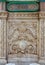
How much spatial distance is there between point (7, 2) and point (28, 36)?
1.32 meters

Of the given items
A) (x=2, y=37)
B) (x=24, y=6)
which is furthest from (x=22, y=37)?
(x=24, y=6)

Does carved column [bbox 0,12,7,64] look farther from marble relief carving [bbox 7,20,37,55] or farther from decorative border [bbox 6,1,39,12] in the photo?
decorative border [bbox 6,1,39,12]

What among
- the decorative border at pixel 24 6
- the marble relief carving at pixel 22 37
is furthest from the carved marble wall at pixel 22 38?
the decorative border at pixel 24 6

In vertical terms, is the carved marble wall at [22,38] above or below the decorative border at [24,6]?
below

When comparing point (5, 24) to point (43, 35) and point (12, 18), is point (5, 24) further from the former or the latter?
point (43, 35)

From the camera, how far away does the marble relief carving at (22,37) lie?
5961 millimetres

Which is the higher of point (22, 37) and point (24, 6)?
point (24, 6)

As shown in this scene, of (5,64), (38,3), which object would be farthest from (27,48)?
(38,3)

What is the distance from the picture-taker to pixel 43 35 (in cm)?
584

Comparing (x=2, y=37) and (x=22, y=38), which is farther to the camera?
(x=22, y=38)

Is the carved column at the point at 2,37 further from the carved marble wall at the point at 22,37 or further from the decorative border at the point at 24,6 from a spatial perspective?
the decorative border at the point at 24,6

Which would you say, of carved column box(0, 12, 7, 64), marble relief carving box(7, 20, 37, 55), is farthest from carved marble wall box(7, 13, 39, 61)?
carved column box(0, 12, 7, 64)

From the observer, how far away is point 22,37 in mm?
5977

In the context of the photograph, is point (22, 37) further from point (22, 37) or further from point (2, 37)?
point (2, 37)
